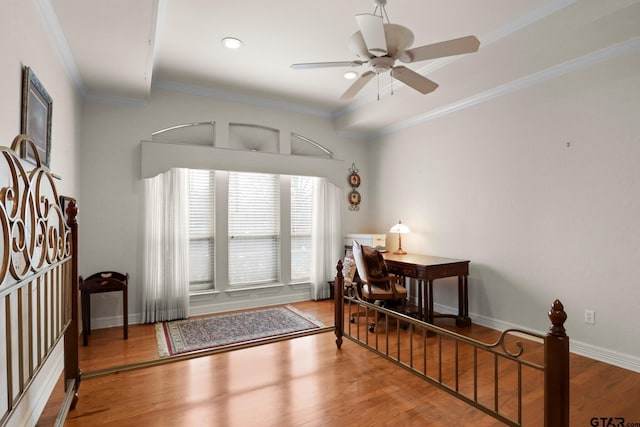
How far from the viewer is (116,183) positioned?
405 cm

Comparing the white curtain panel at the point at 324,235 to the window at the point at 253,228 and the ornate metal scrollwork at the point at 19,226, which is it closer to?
the window at the point at 253,228

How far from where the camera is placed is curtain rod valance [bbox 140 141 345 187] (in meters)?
4.14

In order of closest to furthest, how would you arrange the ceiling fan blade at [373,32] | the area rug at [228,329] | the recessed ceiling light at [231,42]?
1. the ceiling fan blade at [373,32]
2. the recessed ceiling light at [231,42]
3. the area rug at [228,329]

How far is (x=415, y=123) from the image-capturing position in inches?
195

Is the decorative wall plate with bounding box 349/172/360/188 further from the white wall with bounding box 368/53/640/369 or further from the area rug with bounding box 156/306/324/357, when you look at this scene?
the area rug with bounding box 156/306/324/357

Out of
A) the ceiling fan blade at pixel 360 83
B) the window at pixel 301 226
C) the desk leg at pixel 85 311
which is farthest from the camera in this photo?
the window at pixel 301 226

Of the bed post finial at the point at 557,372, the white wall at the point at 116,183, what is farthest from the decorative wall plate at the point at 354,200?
the bed post finial at the point at 557,372

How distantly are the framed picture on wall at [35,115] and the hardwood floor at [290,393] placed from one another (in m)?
1.76

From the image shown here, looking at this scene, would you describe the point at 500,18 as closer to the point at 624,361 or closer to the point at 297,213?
the point at 624,361

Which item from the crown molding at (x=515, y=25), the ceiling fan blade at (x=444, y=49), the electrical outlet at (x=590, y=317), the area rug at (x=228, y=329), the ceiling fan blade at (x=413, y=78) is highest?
the crown molding at (x=515, y=25)

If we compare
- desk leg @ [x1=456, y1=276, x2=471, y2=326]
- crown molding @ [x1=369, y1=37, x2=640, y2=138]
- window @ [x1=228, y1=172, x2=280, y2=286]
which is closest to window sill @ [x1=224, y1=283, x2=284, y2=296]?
window @ [x1=228, y1=172, x2=280, y2=286]

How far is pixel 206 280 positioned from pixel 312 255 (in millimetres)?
1625

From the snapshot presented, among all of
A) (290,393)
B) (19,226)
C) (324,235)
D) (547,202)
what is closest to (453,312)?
(547,202)

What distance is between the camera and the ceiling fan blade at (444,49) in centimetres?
216
